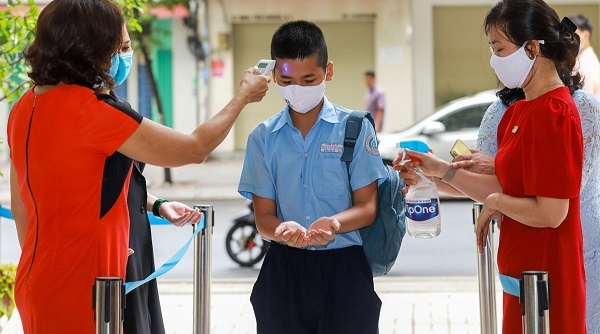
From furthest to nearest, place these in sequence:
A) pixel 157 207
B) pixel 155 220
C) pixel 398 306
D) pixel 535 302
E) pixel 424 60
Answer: pixel 424 60 < pixel 398 306 < pixel 155 220 < pixel 157 207 < pixel 535 302

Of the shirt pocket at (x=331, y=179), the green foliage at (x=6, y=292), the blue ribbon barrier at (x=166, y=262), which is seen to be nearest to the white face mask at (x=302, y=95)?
the shirt pocket at (x=331, y=179)

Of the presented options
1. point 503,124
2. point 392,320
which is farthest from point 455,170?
point 392,320

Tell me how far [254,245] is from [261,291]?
6486 mm

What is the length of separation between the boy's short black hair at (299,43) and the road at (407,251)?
6191 millimetres

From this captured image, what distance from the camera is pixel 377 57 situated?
25.2m

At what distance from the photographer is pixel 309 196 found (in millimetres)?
3916

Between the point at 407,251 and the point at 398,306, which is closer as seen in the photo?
the point at 398,306

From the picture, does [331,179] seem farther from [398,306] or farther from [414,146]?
[398,306]

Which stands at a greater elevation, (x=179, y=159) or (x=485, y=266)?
(x=179, y=159)

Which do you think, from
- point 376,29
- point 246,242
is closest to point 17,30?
point 246,242

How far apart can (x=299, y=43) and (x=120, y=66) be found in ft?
2.19

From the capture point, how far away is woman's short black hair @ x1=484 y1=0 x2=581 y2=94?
143 inches

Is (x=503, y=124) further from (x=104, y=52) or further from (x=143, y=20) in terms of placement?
(x=143, y=20)

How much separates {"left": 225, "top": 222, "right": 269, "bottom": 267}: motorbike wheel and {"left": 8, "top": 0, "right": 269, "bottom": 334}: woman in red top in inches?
265
